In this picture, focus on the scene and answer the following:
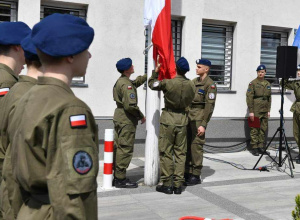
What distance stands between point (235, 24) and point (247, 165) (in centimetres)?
409

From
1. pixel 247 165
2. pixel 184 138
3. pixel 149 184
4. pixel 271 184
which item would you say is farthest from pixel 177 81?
pixel 247 165

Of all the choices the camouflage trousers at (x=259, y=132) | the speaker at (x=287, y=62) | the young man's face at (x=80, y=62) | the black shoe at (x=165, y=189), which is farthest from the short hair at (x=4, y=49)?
the camouflage trousers at (x=259, y=132)

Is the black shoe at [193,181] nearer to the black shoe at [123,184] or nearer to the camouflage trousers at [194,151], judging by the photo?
the camouflage trousers at [194,151]

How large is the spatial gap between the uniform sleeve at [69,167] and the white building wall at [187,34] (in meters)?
7.45

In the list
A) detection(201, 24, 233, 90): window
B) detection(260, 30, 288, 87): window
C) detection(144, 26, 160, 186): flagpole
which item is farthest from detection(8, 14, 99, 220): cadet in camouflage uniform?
detection(260, 30, 288, 87): window

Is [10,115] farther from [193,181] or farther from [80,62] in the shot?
[193,181]

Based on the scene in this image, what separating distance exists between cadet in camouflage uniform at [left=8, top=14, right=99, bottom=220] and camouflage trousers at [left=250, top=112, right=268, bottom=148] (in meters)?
9.14

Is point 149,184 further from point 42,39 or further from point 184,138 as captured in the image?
point 42,39

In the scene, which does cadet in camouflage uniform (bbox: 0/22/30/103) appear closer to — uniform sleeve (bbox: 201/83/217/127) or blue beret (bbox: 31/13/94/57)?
blue beret (bbox: 31/13/94/57)

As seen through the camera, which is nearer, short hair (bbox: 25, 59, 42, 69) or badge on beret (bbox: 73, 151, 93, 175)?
badge on beret (bbox: 73, 151, 93, 175)

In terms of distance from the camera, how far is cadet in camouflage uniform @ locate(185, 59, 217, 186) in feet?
23.6

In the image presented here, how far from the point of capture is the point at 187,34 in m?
10.4

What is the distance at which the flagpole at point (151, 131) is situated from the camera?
6.80 m

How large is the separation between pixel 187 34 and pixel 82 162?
8931 millimetres
